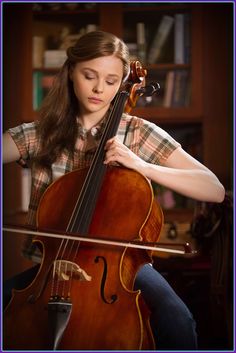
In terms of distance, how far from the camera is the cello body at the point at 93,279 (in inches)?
35.6

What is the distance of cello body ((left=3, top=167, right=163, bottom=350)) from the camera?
905 millimetres

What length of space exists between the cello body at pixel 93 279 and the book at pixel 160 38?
1479mm

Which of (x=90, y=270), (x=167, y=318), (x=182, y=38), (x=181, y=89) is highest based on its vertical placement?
(x=182, y=38)

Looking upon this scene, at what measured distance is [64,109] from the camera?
1.26 m

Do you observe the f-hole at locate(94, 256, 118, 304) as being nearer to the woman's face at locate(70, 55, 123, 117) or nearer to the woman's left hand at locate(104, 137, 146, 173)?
the woman's left hand at locate(104, 137, 146, 173)

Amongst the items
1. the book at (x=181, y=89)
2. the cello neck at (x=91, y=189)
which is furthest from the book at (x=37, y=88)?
the cello neck at (x=91, y=189)

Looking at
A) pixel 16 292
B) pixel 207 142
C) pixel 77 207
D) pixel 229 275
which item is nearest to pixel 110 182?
pixel 77 207

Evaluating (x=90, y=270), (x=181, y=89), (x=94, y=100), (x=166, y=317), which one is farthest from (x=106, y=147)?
(x=181, y=89)

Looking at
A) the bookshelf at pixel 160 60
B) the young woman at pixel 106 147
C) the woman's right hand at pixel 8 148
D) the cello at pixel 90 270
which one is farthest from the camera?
the bookshelf at pixel 160 60

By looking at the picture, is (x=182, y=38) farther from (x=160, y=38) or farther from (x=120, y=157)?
(x=120, y=157)

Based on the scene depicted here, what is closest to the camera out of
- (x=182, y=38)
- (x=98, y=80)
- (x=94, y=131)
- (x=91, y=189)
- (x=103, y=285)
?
(x=103, y=285)

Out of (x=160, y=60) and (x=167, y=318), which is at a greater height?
(x=160, y=60)

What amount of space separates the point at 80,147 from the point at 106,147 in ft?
0.63

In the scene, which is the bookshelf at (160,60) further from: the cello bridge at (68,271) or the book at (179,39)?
the cello bridge at (68,271)
